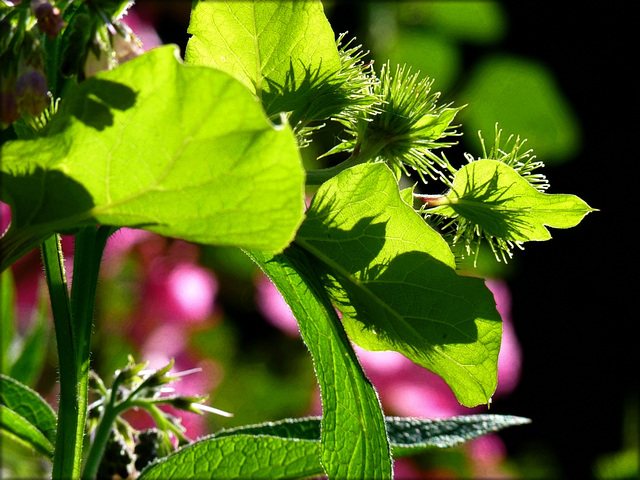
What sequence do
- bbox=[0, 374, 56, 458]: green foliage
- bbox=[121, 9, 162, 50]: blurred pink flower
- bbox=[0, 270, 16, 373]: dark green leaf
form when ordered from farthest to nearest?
bbox=[121, 9, 162, 50]: blurred pink flower → bbox=[0, 270, 16, 373]: dark green leaf → bbox=[0, 374, 56, 458]: green foliage

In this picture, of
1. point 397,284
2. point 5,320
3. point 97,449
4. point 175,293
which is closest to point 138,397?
point 97,449

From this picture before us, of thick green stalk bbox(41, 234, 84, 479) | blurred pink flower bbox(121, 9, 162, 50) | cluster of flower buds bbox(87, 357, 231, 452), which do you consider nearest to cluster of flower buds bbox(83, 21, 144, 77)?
thick green stalk bbox(41, 234, 84, 479)

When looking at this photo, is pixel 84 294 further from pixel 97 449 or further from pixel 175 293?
pixel 175 293

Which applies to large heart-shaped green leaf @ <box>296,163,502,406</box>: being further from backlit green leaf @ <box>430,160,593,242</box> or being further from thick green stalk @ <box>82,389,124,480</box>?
thick green stalk @ <box>82,389,124,480</box>

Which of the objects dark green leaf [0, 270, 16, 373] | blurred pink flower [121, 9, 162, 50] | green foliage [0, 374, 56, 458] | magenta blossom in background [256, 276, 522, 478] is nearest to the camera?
green foliage [0, 374, 56, 458]

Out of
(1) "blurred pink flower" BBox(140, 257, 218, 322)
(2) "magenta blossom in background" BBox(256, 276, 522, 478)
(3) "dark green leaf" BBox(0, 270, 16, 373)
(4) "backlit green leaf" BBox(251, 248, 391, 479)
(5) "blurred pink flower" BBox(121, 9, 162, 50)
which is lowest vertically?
(2) "magenta blossom in background" BBox(256, 276, 522, 478)

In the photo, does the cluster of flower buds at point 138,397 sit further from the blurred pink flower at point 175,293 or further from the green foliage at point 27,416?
the blurred pink flower at point 175,293
